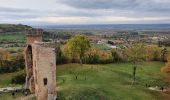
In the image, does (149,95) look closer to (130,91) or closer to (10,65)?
(130,91)

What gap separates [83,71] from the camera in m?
62.8

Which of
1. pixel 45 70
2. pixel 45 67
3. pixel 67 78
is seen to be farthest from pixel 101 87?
pixel 45 67

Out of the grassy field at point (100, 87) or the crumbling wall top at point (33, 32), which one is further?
the grassy field at point (100, 87)

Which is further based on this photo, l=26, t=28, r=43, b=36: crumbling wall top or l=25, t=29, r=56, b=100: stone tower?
l=26, t=28, r=43, b=36: crumbling wall top

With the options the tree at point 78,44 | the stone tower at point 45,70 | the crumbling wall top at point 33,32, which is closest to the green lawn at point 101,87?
the stone tower at point 45,70

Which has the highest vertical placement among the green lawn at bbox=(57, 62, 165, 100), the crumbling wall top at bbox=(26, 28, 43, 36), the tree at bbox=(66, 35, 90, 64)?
the crumbling wall top at bbox=(26, 28, 43, 36)

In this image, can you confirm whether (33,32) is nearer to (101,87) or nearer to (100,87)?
(100,87)

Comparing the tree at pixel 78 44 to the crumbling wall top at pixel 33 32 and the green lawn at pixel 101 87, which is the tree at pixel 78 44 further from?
the crumbling wall top at pixel 33 32

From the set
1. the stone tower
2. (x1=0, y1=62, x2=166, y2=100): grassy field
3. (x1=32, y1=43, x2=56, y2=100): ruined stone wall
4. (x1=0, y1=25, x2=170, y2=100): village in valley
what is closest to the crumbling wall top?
(x1=0, y1=25, x2=170, y2=100): village in valley

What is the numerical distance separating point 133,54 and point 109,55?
36.9m

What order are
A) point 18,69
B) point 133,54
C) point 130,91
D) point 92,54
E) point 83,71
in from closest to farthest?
point 130,91
point 133,54
point 83,71
point 18,69
point 92,54

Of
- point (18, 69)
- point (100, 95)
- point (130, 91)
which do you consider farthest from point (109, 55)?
point (100, 95)

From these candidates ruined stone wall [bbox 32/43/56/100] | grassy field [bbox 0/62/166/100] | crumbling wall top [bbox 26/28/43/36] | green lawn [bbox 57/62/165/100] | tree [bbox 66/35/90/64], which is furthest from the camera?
tree [bbox 66/35/90/64]

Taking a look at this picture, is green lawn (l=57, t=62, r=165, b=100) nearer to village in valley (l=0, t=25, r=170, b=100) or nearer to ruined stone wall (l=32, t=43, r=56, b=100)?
village in valley (l=0, t=25, r=170, b=100)
